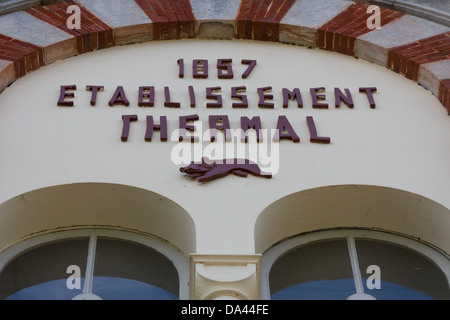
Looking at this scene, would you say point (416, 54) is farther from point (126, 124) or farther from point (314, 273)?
point (126, 124)

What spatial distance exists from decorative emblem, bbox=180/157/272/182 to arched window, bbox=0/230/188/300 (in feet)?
A: 1.65

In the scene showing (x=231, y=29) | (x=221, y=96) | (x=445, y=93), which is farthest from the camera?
(x=231, y=29)

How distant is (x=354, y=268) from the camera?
21.4 feet

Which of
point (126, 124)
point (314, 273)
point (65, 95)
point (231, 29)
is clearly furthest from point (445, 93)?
point (65, 95)

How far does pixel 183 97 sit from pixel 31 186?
1.41m

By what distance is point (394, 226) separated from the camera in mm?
6793

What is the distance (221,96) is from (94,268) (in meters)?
Answer: 1.63

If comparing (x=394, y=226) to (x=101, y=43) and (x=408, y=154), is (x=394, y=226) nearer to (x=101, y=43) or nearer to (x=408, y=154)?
(x=408, y=154)

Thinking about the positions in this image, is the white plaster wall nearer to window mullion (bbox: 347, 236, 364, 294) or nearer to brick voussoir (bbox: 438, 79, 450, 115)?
brick voussoir (bbox: 438, 79, 450, 115)

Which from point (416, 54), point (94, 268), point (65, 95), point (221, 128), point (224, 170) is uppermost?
point (416, 54)

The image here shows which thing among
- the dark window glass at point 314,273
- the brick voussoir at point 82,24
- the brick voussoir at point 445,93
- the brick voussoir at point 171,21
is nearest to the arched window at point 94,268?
the dark window glass at point 314,273

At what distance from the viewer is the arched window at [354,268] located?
20.9 feet

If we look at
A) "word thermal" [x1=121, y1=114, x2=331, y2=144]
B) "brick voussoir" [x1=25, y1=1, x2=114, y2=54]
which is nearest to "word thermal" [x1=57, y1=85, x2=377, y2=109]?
"word thermal" [x1=121, y1=114, x2=331, y2=144]

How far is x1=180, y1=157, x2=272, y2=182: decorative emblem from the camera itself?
21.6 feet
